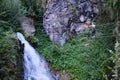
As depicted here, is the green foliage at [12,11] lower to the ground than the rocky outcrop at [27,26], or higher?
higher

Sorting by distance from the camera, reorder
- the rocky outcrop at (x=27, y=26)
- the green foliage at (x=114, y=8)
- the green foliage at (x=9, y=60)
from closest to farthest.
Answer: the green foliage at (x=9, y=60)
the green foliage at (x=114, y=8)
the rocky outcrop at (x=27, y=26)

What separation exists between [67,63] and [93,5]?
10.00 feet

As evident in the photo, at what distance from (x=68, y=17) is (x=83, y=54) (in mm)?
2222

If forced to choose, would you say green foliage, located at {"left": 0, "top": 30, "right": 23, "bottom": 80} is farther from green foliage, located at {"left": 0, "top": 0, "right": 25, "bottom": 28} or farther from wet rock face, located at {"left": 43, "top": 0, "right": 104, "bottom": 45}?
wet rock face, located at {"left": 43, "top": 0, "right": 104, "bottom": 45}

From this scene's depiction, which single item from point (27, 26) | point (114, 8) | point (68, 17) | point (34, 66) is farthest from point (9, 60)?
point (68, 17)

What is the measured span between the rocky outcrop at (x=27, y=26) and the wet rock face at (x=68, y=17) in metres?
0.67

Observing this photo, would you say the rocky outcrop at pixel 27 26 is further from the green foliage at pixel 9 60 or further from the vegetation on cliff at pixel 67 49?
the green foliage at pixel 9 60

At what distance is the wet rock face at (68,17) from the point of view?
13.1 metres

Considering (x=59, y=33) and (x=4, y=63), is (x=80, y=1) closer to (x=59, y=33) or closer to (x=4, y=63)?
(x=59, y=33)

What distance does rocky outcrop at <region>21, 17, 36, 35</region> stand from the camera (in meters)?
13.6

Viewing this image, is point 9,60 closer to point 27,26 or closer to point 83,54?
point 83,54

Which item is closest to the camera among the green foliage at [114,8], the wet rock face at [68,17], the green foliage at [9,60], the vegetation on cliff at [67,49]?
the green foliage at [9,60]

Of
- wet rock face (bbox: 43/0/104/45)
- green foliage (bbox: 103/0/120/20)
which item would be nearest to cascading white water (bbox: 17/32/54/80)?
wet rock face (bbox: 43/0/104/45)

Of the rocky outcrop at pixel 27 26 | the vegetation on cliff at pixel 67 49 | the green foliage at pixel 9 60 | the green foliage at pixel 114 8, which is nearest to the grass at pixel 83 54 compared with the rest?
the vegetation on cliff at pixel 67 49
